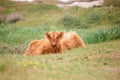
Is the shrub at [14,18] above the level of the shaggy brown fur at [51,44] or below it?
below

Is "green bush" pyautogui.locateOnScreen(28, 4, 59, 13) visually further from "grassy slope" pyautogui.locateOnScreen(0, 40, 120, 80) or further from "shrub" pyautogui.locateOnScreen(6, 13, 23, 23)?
"grassy slope" pyautogui.locateOnScreen(0, 40, 120, 80)

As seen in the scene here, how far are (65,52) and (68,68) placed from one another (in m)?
5.34

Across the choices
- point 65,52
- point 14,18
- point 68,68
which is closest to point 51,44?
point 65,52

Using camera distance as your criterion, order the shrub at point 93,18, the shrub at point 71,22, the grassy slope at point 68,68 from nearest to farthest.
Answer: the grassy slope at point 68,68 → the shrub at point 71,22 → the shrub at point 93,18

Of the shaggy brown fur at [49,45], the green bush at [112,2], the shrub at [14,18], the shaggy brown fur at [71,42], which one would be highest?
the shaggy brown fur at [49,45]

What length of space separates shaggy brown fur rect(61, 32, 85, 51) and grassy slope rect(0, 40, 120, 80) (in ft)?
8.66

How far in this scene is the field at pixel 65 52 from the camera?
324 inches

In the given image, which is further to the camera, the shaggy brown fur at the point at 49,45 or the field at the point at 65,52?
the shaggy brown fur at the point at 49,45

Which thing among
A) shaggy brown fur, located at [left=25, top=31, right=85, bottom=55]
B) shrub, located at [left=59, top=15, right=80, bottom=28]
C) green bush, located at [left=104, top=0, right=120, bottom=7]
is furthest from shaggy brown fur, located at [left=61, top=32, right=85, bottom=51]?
green bush, located at [left=104, top=0, right=120, bottom=7]

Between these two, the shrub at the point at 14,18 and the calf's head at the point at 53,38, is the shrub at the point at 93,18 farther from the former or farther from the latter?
the calf's head at the point at 53,38

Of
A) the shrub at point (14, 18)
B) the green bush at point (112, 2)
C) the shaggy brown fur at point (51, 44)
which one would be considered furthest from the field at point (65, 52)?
the green bush at point (112, 2)

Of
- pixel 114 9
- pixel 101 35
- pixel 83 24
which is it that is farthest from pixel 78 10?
pixel 101 35

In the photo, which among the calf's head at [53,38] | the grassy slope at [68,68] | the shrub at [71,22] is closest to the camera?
the grassy slope at [68,68]

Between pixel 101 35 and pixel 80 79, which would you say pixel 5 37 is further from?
pixel 80 79
